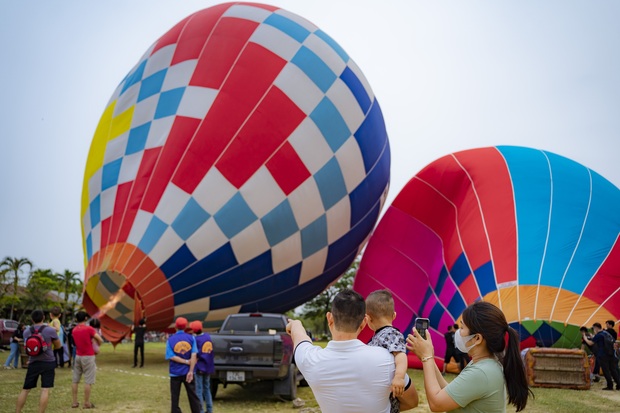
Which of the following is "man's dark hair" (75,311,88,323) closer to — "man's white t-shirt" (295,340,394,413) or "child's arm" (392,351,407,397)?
"man's white t-shirt" (295,340,394,413)

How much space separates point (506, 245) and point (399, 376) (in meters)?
9.22

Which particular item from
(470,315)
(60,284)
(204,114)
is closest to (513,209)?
(204,114)

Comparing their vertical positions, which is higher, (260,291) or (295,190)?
A: (295,190)

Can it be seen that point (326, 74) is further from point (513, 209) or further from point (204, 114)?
point (513, 209)

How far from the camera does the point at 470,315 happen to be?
2.46 metres

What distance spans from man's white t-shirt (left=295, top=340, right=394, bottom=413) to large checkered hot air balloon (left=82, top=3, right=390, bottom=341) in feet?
25.9

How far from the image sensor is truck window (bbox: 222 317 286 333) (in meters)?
9.15

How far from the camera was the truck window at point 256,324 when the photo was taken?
30.0 ft

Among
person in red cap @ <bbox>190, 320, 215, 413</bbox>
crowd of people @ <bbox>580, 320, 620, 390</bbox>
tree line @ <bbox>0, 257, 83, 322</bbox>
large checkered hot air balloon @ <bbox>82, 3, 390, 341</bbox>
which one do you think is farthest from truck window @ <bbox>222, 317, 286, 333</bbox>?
tree line @ <bbox>0, 257, 83, 322</bbox>

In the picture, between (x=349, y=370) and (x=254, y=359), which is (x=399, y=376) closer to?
(x=349, y=370)

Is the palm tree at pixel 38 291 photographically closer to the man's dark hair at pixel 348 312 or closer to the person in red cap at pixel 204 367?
the person in red cap at pixel 204 367

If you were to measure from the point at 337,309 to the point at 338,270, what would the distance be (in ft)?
38.9

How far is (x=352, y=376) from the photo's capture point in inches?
88.3

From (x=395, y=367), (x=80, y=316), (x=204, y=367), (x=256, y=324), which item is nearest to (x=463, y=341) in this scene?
(x=395, y=367)
